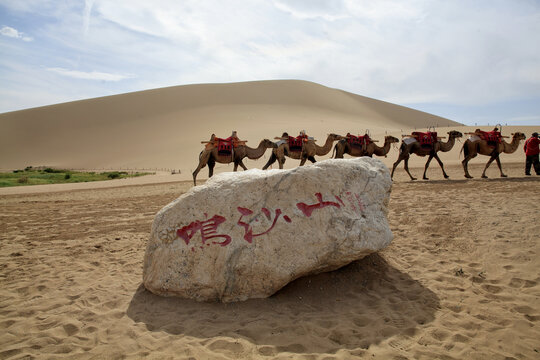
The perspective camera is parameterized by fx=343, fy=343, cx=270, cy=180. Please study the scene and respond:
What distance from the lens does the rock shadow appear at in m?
3.17

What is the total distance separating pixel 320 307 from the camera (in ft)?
12.5

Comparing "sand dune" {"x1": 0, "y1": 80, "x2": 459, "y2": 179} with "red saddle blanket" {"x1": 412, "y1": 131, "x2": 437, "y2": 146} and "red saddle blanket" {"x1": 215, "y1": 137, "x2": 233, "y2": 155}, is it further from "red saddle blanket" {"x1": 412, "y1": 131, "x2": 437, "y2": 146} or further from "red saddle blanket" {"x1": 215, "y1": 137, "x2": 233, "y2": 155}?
"red saddle blanket" {"x1": 412, "y1": 131, "x2": 437, "y2": 146}

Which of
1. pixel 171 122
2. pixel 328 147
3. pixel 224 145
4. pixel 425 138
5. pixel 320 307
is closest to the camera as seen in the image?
pixel 320 307

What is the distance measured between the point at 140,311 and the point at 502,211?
6.57 metres

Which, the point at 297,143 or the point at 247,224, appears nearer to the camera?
the point at 247,224

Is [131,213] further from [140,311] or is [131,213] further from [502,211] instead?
[502,211]

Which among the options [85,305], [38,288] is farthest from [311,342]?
[38,288]

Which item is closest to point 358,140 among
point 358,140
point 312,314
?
point 358,140

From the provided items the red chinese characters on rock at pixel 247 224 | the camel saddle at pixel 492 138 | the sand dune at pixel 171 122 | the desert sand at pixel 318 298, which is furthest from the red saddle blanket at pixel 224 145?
the sand dune at pixel 171 122

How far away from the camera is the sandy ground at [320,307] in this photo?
304cm

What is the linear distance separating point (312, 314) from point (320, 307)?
206 millimetres

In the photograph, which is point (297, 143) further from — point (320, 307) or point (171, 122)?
point (171, 122)

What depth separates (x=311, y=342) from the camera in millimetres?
3100

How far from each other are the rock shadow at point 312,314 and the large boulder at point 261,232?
0.22 metres
